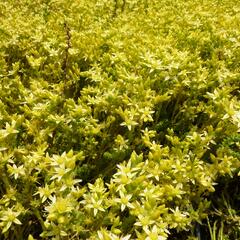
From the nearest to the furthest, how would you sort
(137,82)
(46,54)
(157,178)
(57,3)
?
(157,178)
(137,82)
(46,54)
(57,3)

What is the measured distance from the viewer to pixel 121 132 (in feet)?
9.52

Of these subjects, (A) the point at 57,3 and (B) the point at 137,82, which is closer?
(B) the point at 137,82

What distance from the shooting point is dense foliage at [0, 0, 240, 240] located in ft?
7.20

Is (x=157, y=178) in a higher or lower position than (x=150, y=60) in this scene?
lower

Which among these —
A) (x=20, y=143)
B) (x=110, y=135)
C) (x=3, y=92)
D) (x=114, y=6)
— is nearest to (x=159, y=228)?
(x=110, y=135)

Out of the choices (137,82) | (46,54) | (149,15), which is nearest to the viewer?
(137,82)

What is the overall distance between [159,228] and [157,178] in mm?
294

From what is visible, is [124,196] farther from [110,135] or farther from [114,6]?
[114,6]

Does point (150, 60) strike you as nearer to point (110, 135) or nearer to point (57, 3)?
point (110, 135)

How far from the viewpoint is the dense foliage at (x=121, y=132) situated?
2193 millimetres

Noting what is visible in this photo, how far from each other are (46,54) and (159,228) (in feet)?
6.51

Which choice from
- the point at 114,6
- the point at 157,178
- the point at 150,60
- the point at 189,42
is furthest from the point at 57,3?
the point at 157,178

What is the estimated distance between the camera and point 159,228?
2.10 m

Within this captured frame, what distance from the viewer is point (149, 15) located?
14.6 ft
